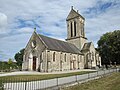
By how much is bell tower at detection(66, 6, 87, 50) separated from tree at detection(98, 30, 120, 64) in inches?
514

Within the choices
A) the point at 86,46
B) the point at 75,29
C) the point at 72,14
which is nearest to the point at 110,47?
the point at 86,46

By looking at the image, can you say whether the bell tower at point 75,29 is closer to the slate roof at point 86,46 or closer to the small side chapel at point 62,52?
the small side chapel at point 62,52

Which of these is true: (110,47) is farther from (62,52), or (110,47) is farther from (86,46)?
(62,52)

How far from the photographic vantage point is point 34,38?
38719 mm

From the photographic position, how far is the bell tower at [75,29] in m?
51.3

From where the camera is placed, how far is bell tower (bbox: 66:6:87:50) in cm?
5134

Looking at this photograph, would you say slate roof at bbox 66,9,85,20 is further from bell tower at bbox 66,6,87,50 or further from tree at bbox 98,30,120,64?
tree at bbox 98,30,120,64

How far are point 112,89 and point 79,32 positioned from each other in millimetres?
38915

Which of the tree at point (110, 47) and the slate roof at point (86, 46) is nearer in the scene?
the slate roof at point (86, 46)

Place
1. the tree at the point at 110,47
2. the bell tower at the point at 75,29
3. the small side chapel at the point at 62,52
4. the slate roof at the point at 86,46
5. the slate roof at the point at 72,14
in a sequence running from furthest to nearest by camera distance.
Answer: the tree at the point at 110,47 < the slate roof at the point at 72,14 < the bell tower at the point at 75,29 < the slate roof at the point at 86,46 < the small side chapel at the point at 62,52

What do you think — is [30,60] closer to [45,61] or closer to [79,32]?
[45,61]

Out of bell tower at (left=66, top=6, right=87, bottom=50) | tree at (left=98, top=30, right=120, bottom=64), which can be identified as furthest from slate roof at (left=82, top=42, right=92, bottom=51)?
tree at (left=98, top=30, right=120, bottom=64)

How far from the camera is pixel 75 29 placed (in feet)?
174

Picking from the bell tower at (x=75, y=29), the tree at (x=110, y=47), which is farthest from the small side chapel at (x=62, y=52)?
the tree at (x=110, y=47)
